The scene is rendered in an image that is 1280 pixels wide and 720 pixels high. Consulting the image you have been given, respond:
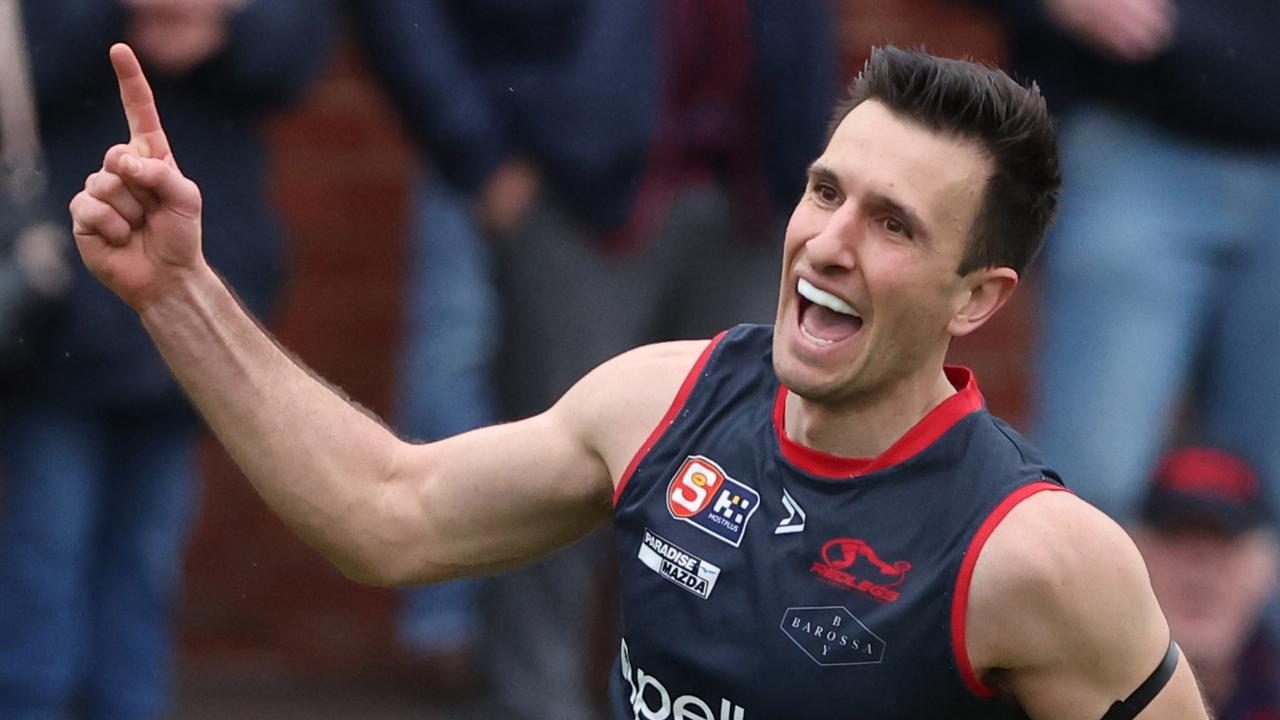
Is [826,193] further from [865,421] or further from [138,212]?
[138,212]

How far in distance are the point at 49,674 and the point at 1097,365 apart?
2.18m

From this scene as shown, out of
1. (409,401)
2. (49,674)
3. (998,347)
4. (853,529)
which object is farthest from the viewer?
(998,347)

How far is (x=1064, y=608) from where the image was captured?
3.04m

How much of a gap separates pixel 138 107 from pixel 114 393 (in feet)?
5.33

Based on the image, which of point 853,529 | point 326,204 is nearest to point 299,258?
point 326,204

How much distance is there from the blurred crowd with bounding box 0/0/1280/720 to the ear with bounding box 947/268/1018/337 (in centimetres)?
182

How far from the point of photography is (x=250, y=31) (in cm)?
477

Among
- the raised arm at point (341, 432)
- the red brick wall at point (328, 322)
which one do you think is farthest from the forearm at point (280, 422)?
the red brick wall at point (328, 322)

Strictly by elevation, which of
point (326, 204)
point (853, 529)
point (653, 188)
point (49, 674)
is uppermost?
point (853, 529)

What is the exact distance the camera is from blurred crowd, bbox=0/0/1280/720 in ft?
15.8

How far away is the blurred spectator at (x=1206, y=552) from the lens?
5098 mm

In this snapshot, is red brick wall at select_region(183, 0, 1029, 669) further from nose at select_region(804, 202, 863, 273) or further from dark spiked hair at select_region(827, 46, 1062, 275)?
nose at select_region(804, 202, 863, 273)

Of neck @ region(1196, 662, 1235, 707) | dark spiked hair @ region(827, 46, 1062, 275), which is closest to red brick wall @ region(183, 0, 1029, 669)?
neck @ region(1196, 662, 1235, 707)

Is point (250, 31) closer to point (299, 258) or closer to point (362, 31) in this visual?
point (362, 31)
